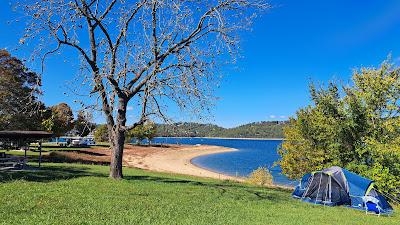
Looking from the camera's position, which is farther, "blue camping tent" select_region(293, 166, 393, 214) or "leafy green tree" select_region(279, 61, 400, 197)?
"leafy green tree" select_region(279, 61, 400, 197)

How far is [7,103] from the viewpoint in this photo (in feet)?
105

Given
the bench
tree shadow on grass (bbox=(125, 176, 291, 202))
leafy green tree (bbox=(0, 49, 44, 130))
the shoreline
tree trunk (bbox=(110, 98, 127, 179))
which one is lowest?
the shoreline

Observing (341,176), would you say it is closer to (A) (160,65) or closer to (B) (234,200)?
(B) (234,200)

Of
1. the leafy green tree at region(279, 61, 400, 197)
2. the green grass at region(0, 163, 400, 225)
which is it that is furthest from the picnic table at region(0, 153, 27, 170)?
the leafy green tree at region(279, 61, 400, 197)

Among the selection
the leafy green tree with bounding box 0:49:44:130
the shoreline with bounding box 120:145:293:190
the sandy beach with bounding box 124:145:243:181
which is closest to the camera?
the leafy green tree with bounding box 0:49:44:130

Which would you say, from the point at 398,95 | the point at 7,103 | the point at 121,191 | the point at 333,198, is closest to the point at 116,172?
the point at 121,191

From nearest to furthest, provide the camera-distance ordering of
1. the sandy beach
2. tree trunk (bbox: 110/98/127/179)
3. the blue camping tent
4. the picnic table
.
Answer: the blue camping tent, tree trunk (bbox: 110/98/127/179), the picnic table, the sandy beach

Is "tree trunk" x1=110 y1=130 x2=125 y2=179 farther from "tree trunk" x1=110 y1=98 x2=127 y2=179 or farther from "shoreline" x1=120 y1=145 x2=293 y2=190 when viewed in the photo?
"shoreline" x1=120 y1=145 x2=293 y2=190

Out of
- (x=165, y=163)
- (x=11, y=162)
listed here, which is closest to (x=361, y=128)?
(x=11, y=162)

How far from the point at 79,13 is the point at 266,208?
1124 cm

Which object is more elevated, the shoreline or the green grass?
the green grass

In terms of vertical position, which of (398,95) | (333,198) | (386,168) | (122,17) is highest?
(122,17)

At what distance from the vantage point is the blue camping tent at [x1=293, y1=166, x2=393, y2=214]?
51.2 ft

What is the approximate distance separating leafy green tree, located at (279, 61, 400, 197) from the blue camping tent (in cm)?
414
